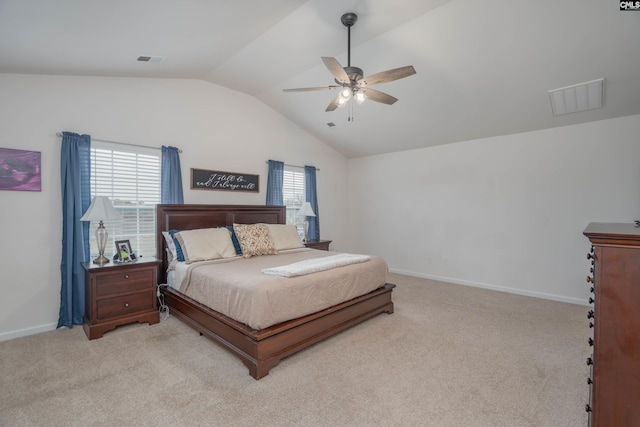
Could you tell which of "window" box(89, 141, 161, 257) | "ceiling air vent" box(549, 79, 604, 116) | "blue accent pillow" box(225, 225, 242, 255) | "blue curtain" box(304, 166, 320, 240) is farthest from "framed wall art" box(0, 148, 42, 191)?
"ceiling air vent" box(549, 79, 604, 116)

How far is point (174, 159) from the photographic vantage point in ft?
13.4

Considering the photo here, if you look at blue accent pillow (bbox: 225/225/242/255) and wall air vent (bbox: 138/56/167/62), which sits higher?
wall air vent (bbox: 138/56/167/62)

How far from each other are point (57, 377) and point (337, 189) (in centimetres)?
535

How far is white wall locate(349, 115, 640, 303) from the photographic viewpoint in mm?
3928

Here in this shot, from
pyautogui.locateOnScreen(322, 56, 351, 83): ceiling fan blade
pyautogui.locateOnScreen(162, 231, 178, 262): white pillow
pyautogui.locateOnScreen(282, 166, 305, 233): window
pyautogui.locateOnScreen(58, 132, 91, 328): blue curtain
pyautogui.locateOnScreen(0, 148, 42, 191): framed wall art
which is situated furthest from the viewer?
pyautogui.locateOnScreen(282, 166, 305, 233): window

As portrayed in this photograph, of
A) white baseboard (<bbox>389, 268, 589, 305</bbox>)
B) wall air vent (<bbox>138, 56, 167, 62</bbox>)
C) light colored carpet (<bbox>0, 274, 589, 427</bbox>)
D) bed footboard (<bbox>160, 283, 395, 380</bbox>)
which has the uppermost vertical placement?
wall air vent (<bbox>138, 56, 167, 62</bbox>)

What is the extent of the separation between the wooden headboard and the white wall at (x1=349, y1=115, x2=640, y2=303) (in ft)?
8.35

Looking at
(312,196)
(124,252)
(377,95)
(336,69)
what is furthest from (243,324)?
(312,196)

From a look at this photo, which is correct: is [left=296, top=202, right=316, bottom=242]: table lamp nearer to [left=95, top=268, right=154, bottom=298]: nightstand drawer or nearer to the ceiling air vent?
[left=95, top=268, right=154, bottom=298]: nightstand drawer

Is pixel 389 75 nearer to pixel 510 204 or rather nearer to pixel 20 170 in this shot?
pixel 510 204

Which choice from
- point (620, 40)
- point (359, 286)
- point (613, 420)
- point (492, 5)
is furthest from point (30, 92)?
point (620, 40)

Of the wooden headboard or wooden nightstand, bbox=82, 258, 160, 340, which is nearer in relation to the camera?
wooden nightstand, bbox=82, 258, 160, 340

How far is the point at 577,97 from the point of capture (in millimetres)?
3557

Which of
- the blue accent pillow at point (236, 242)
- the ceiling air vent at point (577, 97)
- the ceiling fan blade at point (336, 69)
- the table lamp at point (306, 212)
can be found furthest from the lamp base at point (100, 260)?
the ceiling air vent at point (577, 97)
